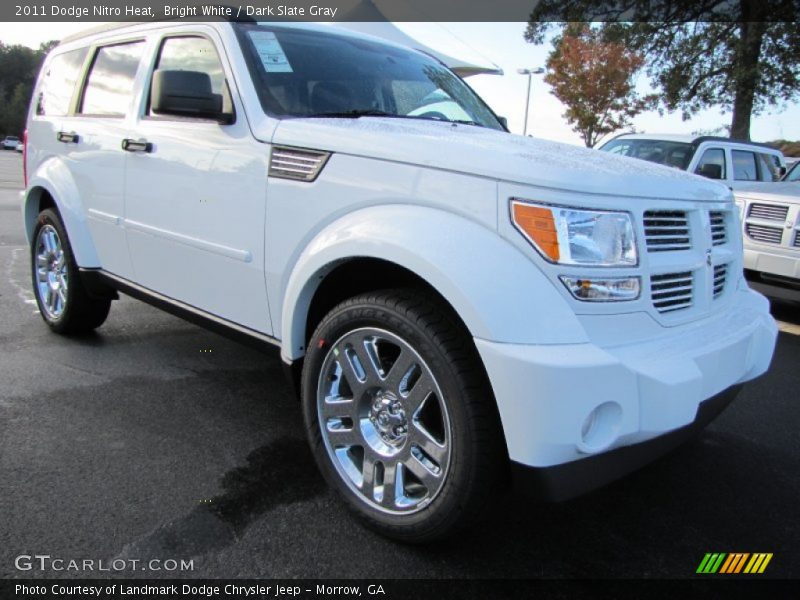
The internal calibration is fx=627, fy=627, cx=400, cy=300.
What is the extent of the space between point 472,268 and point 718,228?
1.27 meters

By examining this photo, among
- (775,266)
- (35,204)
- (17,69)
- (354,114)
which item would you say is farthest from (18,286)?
(17,69)

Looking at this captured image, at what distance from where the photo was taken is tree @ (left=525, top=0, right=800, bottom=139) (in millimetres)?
15938

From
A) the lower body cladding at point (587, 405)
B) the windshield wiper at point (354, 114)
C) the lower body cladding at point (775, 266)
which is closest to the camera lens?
the lower body cladding at point (587, 405)

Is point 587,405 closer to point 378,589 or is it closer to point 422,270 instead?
point 422,270

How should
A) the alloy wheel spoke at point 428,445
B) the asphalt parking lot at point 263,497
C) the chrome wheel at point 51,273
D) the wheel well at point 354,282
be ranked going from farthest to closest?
1. the chrome wheel at point 51,273
2. the wheel well at point 354,282
3. the asphalt parking lot at point 263,497
4. the alloy wheel spoke at point 428,445

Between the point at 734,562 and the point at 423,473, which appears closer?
the point at 423,473

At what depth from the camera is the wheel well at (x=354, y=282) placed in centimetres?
224

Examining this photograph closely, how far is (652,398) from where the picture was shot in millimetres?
1821

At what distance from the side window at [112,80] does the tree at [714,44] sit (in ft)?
54.0

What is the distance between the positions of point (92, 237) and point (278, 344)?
1.84 m

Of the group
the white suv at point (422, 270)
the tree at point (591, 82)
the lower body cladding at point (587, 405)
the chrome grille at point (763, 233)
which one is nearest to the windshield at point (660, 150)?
the chrome grille at point (763, 233)

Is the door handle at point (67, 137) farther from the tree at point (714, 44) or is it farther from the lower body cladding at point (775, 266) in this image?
the tree at point (714, 44)

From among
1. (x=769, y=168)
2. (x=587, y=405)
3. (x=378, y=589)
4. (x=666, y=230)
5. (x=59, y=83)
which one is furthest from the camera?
(x=769, y=168)

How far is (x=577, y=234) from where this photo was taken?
1.89m
